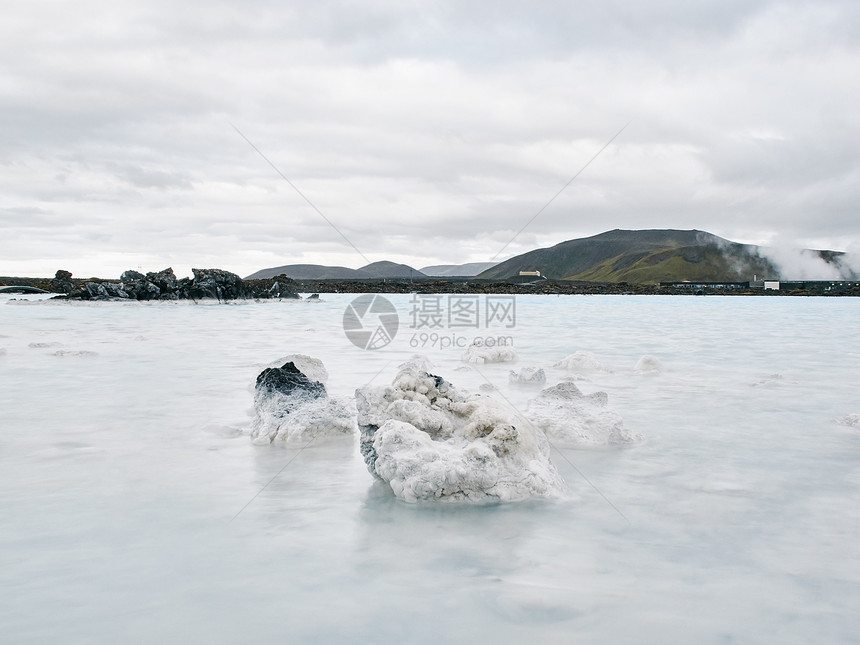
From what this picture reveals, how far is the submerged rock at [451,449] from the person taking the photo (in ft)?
13.7

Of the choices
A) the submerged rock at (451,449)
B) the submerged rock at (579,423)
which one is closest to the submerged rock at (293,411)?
the submerged rock at (451,449)

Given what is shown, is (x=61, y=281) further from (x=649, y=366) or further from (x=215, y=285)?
(x=649, y=366)

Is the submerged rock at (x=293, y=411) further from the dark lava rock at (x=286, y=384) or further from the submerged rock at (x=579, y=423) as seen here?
the submerged rock at (x=579, y=423)

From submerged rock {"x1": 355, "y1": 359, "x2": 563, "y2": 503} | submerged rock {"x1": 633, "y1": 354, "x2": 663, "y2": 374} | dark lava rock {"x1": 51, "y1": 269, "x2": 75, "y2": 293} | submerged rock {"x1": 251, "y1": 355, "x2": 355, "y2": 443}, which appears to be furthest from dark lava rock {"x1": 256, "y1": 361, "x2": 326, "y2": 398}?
dark lava rock {"x1": 51, "y1": 269, "x2": 75, "y2": 293}

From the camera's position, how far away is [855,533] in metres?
3.77

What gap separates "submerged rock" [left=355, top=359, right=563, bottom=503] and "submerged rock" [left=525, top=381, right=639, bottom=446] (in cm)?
103

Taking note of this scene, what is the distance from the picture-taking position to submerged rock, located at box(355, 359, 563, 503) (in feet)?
13.7

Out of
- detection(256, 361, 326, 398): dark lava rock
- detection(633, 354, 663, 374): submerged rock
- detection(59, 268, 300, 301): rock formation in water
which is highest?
detection(59, 268, 300, 301): rock formation in water

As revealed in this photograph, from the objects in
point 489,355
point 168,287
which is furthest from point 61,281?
point 489,355

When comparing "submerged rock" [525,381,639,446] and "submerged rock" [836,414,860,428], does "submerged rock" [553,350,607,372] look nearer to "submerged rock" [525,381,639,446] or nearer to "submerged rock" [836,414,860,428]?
"submerged rock" [836,414,860,428]

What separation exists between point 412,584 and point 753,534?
229cm

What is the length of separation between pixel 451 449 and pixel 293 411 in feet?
7.65

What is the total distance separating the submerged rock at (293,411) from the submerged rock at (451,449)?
3.30 ft

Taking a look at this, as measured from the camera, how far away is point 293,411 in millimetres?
6156
